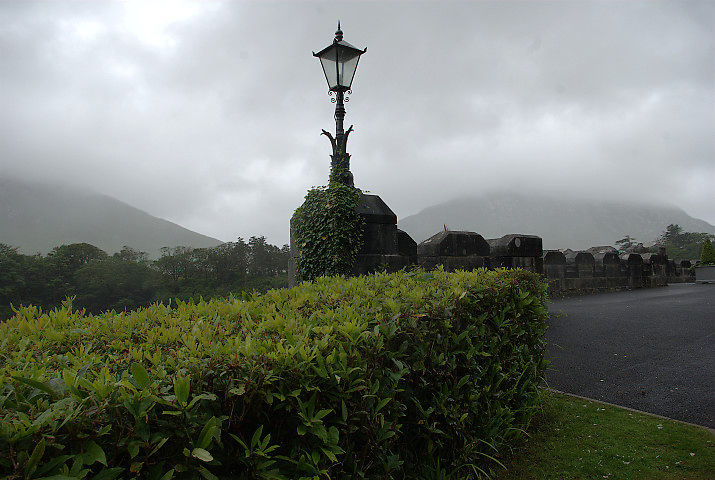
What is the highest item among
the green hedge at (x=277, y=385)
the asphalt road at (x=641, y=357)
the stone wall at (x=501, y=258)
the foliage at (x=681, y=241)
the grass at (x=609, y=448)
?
the foliage at (x=681, y=241)

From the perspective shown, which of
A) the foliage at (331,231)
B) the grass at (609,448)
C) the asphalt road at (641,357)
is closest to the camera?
the grass at (609,448)

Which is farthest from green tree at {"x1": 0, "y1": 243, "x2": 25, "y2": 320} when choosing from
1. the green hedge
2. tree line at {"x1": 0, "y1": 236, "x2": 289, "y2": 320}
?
the green hedge

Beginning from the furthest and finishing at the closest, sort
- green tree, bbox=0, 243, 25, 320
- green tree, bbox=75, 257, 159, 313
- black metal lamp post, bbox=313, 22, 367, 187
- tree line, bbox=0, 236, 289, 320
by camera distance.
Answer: green tree, bbox=75, 257, 159, 313 < tree line, bbox=0, 236, 289, 320 < green tree, bbox=0, 243, 25, 320 < black metal lamp post, bbox=313, 22, 367, 187

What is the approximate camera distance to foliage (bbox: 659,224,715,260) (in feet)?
118

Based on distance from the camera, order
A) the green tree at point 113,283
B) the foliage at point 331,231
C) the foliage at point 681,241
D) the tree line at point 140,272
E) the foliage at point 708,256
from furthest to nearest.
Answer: the foliage at point 681,241
the foliage at point 708,256
the green tree at point 113,283
the tree line at point 140,272
the foliage at point 331,231

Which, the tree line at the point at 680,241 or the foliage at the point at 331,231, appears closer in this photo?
the foliage at the point at 331,231

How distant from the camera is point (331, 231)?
22.0ft

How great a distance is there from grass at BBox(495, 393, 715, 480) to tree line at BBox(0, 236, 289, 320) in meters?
13.1

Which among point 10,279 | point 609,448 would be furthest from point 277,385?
point 10,279

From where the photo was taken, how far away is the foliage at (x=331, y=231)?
6.70m

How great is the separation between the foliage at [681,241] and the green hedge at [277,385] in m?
39.7

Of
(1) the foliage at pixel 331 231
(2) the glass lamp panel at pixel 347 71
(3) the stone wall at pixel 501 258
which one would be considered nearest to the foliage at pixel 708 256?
(3) the stone wall at pixel 501 258

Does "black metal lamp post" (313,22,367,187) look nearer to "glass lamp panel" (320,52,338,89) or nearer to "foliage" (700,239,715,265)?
"glass lamp panel" (320,52,338,89)

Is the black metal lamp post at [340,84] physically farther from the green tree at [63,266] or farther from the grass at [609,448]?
the green tree at [63,266]
